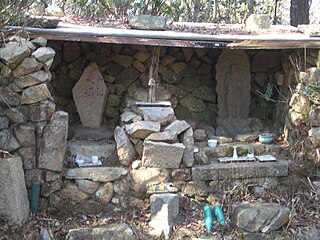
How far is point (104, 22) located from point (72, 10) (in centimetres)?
202

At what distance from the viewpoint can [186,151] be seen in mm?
5836

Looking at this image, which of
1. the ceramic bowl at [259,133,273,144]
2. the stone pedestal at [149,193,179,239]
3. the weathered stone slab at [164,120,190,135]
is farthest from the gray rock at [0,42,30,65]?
the ceramic bowl at [259,133,273,144]

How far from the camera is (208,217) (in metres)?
5.42

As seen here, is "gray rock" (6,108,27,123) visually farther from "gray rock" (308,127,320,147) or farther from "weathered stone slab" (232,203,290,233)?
"gray rock" (308,127,320,147)

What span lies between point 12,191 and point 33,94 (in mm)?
1258

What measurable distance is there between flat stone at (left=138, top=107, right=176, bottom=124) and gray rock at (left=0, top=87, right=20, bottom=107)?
1787mm

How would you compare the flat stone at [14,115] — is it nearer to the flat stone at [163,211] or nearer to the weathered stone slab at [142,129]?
the weathered stone slab at [142,129]

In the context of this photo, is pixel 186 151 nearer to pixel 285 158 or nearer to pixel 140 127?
pixel 140 127

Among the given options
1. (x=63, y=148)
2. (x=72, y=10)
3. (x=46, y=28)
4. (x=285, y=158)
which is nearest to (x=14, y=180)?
(x=63, y=148)

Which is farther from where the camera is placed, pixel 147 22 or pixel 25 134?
pixel 147 22

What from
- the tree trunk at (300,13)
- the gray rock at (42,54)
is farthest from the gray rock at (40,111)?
the tree trunk at (300,13)

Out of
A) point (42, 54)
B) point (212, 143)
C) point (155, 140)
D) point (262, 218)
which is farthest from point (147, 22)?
point (262, 218)

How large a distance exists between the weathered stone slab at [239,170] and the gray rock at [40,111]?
2.16 m

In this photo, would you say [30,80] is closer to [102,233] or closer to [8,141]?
[8,141]
